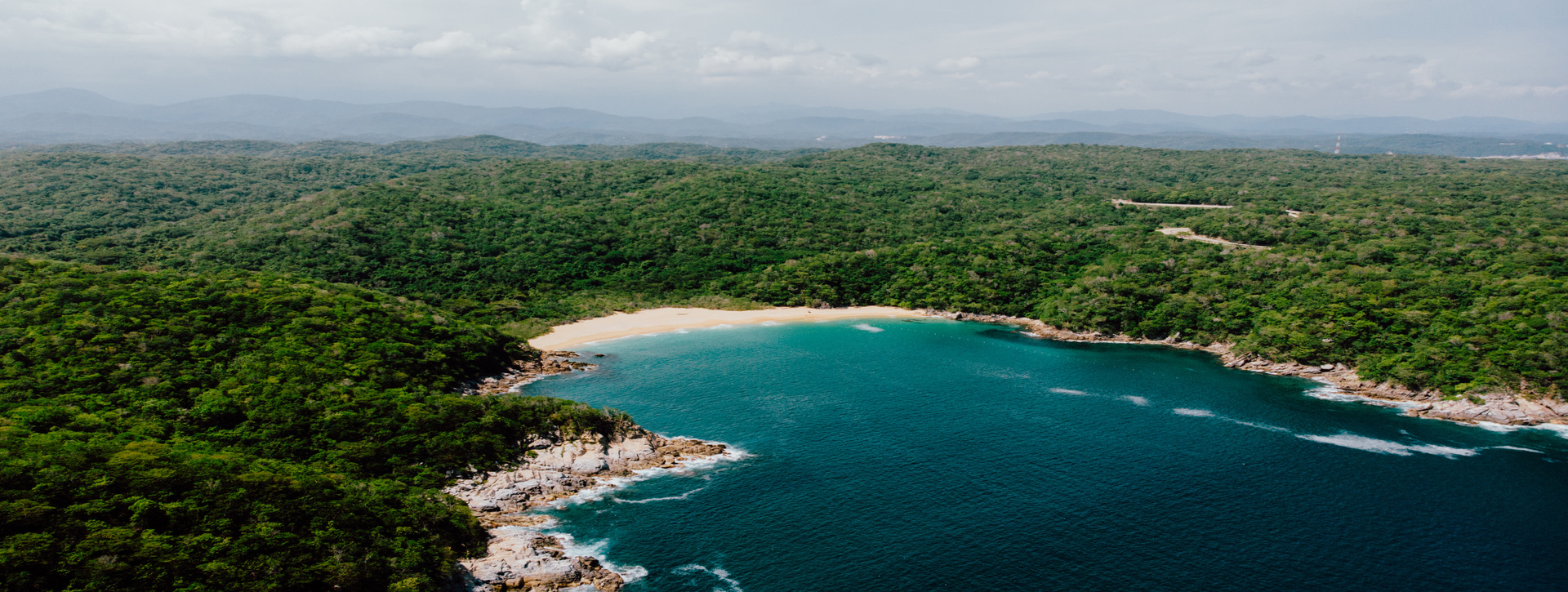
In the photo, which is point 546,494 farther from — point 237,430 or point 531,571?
point 237,430

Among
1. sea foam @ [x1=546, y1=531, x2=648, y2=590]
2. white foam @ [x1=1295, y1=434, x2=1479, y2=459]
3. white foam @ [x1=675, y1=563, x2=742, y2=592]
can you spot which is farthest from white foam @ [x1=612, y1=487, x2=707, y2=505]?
white foam @ [x1=1295, y1=434, x2=1479, y2=459]

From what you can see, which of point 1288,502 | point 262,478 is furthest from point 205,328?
point 1288,502

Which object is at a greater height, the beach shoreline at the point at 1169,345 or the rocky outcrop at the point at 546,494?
the beach shoreline at the point at 1169,345

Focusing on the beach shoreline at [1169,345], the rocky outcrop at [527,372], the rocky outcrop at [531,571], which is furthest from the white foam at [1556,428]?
the rocky outcrop at [527,372]

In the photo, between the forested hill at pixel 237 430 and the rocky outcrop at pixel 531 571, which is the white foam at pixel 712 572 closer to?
the rocky outcrop at pixel 531 571

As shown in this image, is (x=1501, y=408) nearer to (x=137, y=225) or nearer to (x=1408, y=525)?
(x=1408, y=525)

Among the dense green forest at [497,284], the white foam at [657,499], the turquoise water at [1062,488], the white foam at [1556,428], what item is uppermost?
the dense green forest at [497,284]

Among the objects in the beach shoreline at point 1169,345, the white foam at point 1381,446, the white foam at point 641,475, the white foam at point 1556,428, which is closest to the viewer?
the white foam at point 641,475
